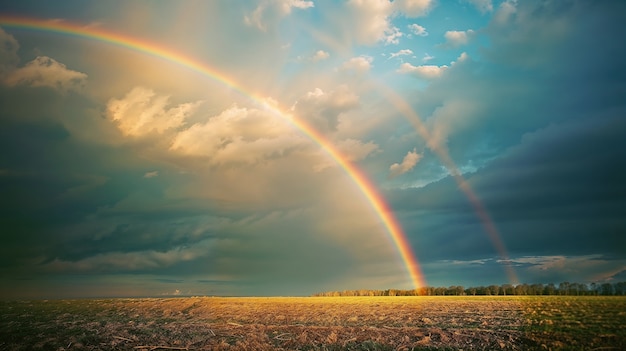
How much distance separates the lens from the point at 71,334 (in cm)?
2422

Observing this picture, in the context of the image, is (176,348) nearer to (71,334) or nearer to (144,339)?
(144,339)

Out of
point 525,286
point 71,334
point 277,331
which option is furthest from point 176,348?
point 525,286

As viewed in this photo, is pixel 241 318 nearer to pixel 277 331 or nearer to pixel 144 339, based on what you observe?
pixel 277 331

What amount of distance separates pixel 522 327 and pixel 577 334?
14.2ft

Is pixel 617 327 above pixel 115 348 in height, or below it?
above

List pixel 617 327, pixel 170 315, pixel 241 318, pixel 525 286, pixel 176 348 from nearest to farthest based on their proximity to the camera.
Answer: pixel 176 348, pixel 617 327, pixel 241 318, pixel 170 315, pixel 525 286

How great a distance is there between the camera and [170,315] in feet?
125

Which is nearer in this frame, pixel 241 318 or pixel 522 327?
pixel 522 327

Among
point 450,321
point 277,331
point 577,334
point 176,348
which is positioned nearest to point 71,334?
point 176,348

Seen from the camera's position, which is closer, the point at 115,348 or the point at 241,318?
the point at 115,348

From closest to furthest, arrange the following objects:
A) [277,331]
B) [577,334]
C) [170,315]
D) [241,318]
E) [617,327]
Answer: [577,334], [617,327], [277,331], [241,318], [170,315]

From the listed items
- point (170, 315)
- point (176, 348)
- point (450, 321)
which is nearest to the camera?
point (176, 348)

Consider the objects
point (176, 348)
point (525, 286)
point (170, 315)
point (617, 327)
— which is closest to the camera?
point (176, 348)

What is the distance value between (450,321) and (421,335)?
10.6m
